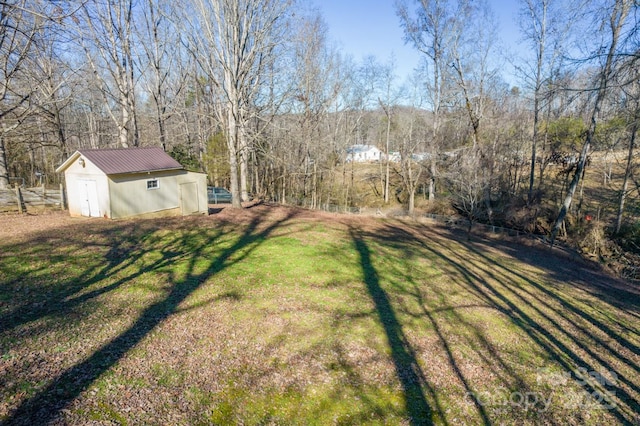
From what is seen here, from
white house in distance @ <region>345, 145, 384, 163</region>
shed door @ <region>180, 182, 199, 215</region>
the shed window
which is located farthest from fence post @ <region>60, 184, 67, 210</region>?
white house in distance @ <region>345, 145, 384, 163</region>

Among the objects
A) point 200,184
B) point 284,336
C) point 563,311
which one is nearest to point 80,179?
point 200,184

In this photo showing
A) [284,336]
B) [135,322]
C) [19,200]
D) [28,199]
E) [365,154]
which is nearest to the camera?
[135,322]

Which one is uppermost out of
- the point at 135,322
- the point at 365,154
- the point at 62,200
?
the point at 365,154

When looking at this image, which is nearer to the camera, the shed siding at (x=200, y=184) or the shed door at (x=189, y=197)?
the shed door at (x=189, y=197)

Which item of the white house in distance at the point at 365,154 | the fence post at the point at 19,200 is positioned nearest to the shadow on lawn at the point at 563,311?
the fence post at the point at 19,200

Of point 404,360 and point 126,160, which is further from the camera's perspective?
point 126,160

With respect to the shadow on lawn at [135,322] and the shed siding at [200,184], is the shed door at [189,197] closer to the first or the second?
the shed siding at [200,184]

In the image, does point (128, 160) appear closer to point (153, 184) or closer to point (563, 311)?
point (153, 184)

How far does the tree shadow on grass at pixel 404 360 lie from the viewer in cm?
567


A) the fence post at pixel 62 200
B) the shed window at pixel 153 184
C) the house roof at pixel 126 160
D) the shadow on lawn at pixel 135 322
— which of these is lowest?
the shadow on lawn at pixel 135 322

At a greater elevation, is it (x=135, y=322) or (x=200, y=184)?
(x=200, y=184)

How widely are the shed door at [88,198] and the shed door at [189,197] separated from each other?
3486mm

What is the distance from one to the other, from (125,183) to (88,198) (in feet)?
5.40

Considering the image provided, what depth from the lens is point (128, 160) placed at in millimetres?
14492
